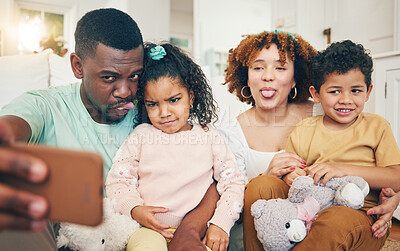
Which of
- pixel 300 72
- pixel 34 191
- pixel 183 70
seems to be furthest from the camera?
pixel 300 72

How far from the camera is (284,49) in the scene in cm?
130

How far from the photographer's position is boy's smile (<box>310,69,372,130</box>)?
1.13 meters

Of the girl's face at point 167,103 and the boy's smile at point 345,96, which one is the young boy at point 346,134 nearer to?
the boy's smile at point 345,96

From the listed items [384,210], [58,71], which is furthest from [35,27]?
[384,210]

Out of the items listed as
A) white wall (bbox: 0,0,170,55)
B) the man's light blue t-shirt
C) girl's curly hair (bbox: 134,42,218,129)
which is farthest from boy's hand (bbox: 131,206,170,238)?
white wall (bbox: 0,0,170,55)

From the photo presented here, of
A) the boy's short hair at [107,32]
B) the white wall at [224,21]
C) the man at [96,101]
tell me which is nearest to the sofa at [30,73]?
the man at [96,101]

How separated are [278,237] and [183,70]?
65 centimetres

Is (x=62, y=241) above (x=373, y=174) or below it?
below

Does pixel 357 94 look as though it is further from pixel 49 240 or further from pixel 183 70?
pixel 49 240

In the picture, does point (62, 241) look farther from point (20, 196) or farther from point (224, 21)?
point (224, 21)

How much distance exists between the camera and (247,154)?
135cm

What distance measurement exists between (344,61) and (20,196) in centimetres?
111

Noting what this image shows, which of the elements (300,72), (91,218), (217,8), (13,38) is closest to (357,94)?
(300,72)

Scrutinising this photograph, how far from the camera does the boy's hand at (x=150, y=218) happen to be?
0.96 meters
